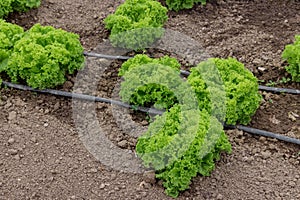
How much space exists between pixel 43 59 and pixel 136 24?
1445mm

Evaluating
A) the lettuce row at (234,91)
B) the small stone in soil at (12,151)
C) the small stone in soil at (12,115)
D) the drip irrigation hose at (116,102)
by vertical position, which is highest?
the lettuce row at (234,91)

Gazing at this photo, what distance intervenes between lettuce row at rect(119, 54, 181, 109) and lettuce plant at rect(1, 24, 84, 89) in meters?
0.82

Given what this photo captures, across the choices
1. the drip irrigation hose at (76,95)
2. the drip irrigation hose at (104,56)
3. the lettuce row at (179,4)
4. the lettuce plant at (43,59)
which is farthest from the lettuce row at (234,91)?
the lettuce row at (179,4)

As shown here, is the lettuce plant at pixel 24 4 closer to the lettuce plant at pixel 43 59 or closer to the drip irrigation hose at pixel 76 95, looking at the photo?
the lettuce plant at pixel 43 59

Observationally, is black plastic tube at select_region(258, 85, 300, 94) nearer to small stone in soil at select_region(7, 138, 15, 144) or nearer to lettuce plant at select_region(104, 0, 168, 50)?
lettuce plant at select_region(104, 0, 168, 50)

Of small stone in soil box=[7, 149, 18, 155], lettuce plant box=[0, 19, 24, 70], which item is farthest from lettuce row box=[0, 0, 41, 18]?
small stone in soil box=[7, 149, 18, 155]

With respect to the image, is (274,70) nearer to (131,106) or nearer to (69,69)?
(131,106)

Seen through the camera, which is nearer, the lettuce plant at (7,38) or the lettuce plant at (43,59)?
the lettuce plant at (43,59)

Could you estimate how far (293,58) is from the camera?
6.31 metres

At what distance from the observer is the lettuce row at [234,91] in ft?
18.5

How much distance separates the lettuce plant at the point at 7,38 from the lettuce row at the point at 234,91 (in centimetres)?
240

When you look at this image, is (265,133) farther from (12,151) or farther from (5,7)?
(5,7)

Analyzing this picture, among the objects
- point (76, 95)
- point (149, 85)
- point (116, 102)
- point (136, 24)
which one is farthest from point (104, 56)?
point (149, 85)

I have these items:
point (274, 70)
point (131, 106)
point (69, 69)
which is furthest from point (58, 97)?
point (274, 70)
